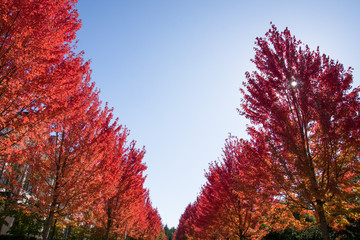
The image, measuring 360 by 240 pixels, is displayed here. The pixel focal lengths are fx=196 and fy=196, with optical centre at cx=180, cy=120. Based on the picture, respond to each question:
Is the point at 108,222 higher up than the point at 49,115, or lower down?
lower down

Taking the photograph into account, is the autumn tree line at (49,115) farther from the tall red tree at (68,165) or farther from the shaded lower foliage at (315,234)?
the shaded lower foliage at (315,234)

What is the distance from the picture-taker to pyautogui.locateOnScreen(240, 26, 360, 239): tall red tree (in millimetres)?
4519

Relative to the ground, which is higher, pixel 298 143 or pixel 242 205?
pixel 298 143

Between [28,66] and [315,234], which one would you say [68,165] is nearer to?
[28,66]

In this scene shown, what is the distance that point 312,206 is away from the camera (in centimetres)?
493

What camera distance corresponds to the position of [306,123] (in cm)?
516

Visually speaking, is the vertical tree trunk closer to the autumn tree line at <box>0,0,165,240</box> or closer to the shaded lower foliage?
the autumn tree line at <box>0,0,165,240</box>

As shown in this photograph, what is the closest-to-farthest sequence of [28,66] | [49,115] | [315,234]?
1. [28,66]
2. [49,115]
3. [315,234]

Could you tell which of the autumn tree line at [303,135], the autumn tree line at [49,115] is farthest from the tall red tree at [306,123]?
the autumn tree line at [49,115]

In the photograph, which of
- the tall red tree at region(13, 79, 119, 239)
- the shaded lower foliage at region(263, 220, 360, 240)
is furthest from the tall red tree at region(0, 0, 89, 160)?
the shaded lower foliage at region(263, 220, 360, 240)

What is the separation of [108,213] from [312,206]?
29.8 feet

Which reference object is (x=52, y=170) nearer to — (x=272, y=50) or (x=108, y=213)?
(x=108, y=213)

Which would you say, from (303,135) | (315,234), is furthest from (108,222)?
(315,234)

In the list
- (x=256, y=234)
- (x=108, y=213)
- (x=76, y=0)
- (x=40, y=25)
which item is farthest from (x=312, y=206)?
(x=108, y=213)
